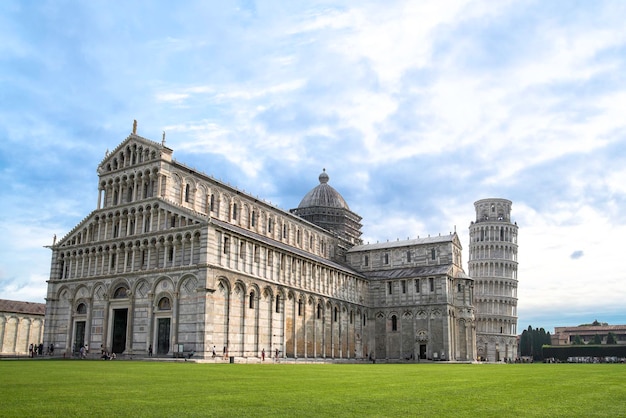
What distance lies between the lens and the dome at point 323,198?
9144 centimetres

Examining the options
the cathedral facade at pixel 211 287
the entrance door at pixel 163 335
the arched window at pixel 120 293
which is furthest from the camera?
the arched window at pixel 120 293

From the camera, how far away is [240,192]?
64.9 metres

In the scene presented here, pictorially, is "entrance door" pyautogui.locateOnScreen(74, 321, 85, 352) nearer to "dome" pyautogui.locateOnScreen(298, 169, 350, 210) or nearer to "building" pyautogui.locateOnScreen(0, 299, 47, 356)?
"building" pyautogui.locateOnScreen(0, 299, 47, 356)

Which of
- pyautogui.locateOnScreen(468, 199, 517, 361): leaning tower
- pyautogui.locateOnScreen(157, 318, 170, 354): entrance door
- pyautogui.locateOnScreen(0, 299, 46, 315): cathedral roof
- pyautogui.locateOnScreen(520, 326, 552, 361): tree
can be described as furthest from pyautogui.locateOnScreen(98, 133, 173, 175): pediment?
pyautogui.locateOnScreen(520, 326, 552, 361): tree

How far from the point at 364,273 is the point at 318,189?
17.6m

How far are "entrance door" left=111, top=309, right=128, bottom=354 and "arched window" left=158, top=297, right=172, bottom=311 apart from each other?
4.75 meters

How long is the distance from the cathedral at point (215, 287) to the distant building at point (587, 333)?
83471 mm

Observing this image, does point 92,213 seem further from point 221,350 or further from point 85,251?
point 221,350

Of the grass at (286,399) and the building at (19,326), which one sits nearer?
the grass at (286,399)

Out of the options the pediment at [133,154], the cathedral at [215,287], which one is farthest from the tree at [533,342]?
the pediment at [133,154]

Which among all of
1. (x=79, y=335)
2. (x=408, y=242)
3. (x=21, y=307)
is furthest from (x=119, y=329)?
(x=408, y=242)

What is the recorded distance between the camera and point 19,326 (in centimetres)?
7969

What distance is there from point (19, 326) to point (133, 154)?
1517 inches

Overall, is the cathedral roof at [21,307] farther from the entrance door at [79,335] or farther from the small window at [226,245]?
the small window at [226,245]
